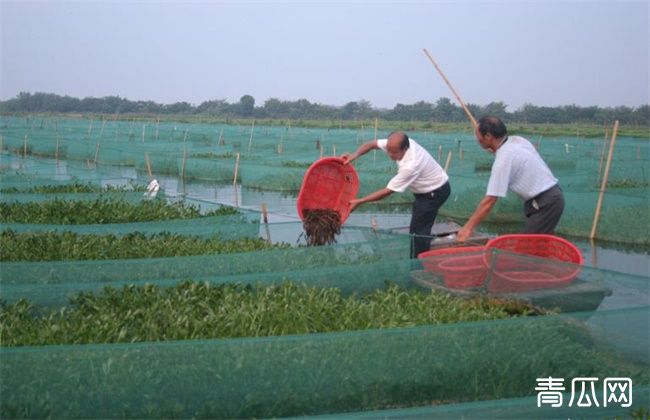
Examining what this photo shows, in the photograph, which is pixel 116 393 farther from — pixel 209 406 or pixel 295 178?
pixel 295 178

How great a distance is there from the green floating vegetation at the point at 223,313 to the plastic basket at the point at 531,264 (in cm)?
15

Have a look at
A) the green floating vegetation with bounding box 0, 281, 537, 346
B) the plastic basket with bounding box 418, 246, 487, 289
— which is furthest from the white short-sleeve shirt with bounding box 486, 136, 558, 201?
the green floating vegetation with bounding box 0, 281, 537, 346

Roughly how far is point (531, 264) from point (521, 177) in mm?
805

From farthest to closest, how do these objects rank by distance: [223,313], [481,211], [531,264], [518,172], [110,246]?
[110,246], [518,172], [481,211], [531,264], [223,313]

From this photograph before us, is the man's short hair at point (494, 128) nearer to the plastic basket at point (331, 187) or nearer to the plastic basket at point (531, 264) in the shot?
the plastic basket at point (531, 264)

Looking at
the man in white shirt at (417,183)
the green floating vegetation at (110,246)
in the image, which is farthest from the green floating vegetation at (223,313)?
the green floating vegetation at (110,246)

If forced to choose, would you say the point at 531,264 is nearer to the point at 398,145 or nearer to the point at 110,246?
the point at 398,145

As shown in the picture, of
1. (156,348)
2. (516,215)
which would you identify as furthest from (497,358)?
(516,215)

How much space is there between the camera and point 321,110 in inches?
2206

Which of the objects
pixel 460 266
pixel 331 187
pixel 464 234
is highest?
pixel 331 187

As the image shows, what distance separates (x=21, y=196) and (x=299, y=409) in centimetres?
742

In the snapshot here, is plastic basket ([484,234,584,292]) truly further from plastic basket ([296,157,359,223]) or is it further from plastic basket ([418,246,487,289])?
plastic basket ([296,157,359,223])

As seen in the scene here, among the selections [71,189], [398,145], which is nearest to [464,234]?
[398,145]

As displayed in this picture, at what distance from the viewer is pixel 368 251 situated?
5934 mm
